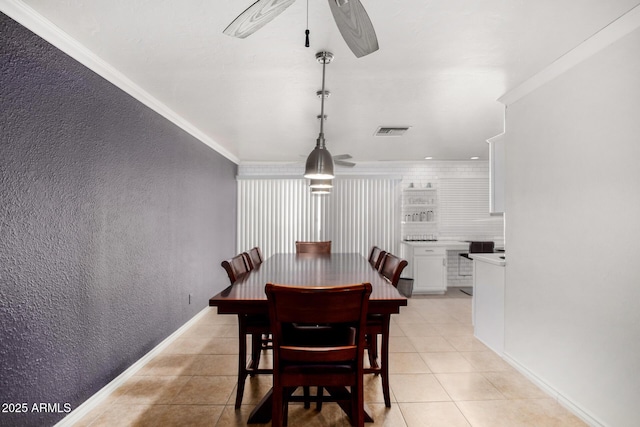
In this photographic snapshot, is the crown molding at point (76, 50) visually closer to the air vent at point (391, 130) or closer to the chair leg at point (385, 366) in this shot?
the air vent at point (391, 130)

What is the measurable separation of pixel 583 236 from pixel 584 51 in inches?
45.3

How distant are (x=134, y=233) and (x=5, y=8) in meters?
1.61

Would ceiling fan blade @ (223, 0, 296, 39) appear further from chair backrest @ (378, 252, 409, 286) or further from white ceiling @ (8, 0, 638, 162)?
chair backrest @ (378, 252, 409, 286)

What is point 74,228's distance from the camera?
2.07 meters

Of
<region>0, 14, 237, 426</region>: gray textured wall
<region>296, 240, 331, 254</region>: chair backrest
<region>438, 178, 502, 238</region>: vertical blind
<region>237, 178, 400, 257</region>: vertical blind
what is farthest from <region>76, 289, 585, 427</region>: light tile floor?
<region>438, 178, 502, 238</region>: vertical blind

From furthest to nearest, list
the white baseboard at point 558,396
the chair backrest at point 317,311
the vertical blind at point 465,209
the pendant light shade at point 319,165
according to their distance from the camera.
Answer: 1. the vertical blind at point 465,209
2. the pendant light shade at point 319,165
3. the white baseboard at point 558,396
4. the chair backrest at point 317,311

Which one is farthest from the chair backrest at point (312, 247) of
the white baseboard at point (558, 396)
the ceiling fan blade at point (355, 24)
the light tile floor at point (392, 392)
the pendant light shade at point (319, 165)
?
the ceiling fan blade at point (355, 24)

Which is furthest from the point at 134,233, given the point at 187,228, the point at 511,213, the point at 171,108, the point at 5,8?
the point at 511,213

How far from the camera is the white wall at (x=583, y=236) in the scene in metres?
1.81

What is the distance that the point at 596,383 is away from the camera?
6.54 ft

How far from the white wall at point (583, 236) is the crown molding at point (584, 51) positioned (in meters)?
0.04

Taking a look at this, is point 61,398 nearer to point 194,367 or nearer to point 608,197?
point 194,367

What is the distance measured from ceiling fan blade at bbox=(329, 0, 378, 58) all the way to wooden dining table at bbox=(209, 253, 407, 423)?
1244 millimetres

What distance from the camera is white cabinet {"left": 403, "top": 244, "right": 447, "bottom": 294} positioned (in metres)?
5.59
